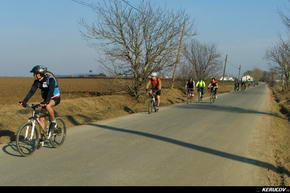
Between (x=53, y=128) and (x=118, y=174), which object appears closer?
(x=118, y=174)

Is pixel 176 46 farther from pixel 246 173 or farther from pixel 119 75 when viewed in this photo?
pixel 246 173

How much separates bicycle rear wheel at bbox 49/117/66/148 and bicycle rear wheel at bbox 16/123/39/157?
67 centimetres

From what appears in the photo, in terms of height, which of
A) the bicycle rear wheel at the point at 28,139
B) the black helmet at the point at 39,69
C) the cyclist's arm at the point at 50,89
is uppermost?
the black helmet at the point at 39,69

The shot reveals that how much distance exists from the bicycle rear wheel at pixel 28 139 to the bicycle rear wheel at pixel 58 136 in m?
0.67

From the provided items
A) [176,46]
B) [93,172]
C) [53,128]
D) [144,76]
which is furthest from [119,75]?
[93,172]

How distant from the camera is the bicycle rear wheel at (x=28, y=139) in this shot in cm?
630

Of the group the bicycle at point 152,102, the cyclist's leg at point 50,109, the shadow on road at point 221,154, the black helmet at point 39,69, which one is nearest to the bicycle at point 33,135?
the cyclist's leg at point 50,109

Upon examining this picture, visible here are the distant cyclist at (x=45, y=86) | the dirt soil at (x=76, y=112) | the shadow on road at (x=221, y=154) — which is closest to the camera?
the shadow on road at (x=221, y=154)

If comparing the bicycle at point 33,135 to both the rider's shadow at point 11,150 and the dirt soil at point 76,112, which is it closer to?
the rider's shadow at point 11,150

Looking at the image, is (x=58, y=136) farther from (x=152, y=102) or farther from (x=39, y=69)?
(x=152, y=102)

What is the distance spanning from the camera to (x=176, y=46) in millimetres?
21594

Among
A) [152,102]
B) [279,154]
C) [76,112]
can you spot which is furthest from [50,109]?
[76,112]

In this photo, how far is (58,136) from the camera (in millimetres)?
7430

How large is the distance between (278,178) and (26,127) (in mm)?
4710
